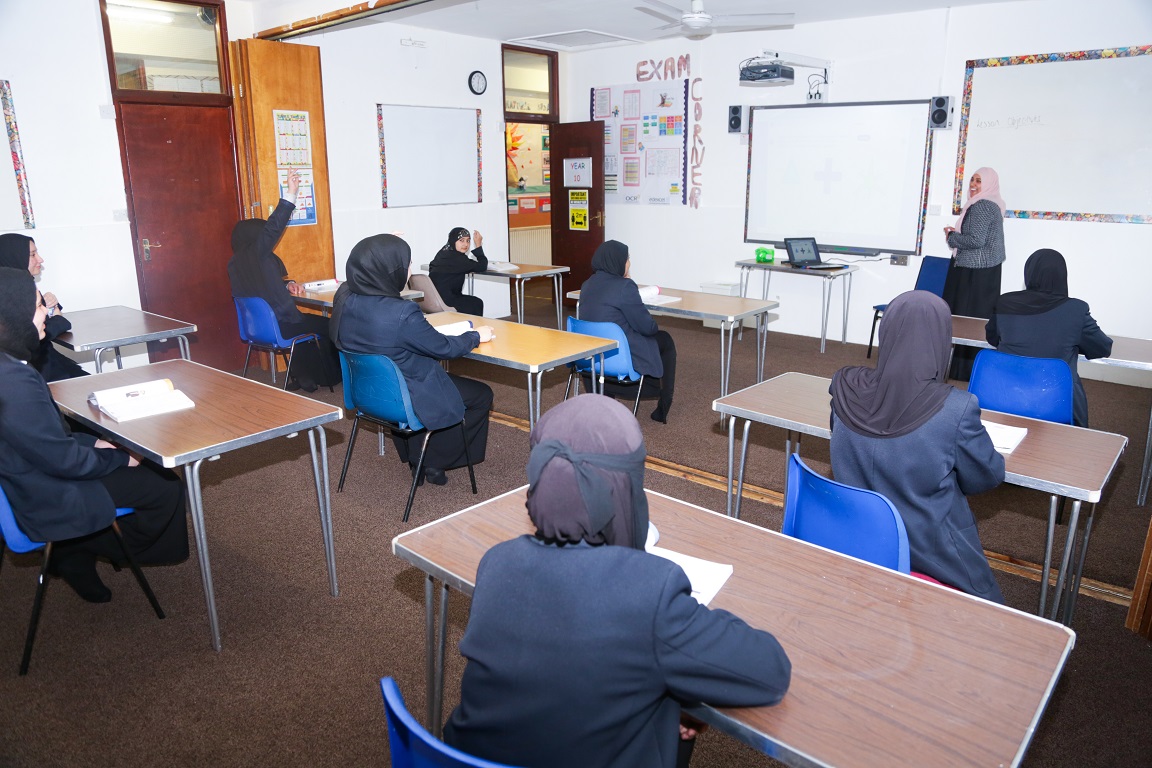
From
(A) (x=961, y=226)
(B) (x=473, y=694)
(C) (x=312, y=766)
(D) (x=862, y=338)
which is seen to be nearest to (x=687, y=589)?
(B) (x=473, y=694)

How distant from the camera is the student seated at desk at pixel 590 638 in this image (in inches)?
45.3

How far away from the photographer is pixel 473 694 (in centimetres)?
124

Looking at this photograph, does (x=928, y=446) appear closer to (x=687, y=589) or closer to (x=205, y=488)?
(x=687, y=589)

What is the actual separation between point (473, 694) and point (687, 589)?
371 mm

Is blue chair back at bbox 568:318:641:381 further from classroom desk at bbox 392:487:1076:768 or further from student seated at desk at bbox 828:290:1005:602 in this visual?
classroom desk at bbox 392:487:1076:768

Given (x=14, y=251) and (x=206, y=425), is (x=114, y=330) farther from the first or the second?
(x=206, y=425)

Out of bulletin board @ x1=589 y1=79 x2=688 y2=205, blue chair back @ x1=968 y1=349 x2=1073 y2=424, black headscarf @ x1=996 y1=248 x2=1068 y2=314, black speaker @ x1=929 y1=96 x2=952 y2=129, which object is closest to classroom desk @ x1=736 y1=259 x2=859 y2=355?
bulletin board @ x1=589 y1=79 x2=688 y2=205

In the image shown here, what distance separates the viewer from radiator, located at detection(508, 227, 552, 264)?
10.1 meters

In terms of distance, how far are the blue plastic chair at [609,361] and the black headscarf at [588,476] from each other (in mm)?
2852

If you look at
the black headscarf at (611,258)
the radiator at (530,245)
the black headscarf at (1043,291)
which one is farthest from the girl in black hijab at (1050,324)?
the radiator at (530,245)

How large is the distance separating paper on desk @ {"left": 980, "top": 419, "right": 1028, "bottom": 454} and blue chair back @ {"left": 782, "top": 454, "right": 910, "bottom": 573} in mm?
726

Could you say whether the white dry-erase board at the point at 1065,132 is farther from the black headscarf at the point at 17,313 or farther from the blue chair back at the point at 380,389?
the black headscarf at the point at 17,313

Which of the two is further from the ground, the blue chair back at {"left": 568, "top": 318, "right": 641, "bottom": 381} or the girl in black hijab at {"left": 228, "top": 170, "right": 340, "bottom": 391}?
the girl in black hijab at {"left": 228, "top": 170, "right": 340, "bottom": 391}

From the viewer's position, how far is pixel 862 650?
1.43 m
